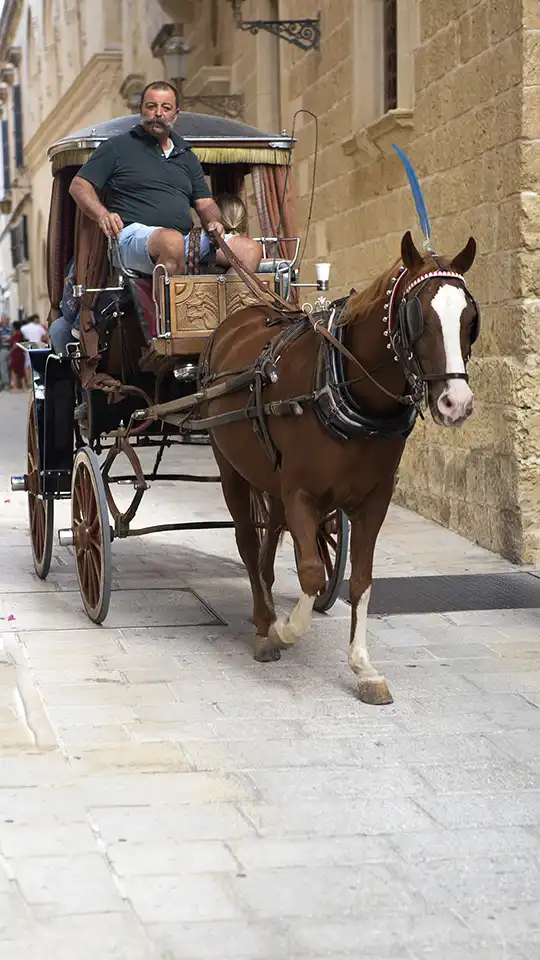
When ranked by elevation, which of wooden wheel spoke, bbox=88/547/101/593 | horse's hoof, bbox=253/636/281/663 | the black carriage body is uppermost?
the black carriage body

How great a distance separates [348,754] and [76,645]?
2000 mm

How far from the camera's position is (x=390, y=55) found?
11.7 meters

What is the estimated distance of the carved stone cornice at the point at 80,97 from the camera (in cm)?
2702

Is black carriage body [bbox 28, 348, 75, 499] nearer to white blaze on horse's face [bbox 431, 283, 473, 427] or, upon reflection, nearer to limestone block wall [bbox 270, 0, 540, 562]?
limestone block wall [bbox 270, 0, 540, 562]

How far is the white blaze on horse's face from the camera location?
504cm

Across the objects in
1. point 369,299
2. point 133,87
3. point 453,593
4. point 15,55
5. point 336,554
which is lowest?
point 453,593

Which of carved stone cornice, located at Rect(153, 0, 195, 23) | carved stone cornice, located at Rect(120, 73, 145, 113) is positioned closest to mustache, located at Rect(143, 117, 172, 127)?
carved stone cornice, located at Rect(153, 0, 195, 23)

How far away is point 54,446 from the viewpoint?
26.6 feet

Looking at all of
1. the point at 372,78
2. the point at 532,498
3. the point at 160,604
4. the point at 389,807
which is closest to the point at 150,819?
the point at 389,807

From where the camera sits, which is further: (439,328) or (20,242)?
(20,242)

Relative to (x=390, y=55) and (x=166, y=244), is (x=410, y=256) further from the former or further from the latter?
(x=390, y=55)

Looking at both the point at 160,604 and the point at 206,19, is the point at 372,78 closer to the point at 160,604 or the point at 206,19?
the point at 160,604

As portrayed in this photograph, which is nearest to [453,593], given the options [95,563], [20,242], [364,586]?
[95,563]

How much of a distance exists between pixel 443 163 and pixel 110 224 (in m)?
3.77
